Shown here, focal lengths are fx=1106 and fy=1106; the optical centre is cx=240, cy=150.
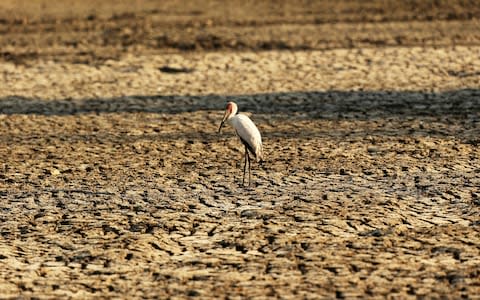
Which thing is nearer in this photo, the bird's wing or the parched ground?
the parched ground

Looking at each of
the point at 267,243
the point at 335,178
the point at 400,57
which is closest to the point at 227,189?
the point at 335,178

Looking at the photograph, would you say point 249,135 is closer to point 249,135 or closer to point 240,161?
point 249,135

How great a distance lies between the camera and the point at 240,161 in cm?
898

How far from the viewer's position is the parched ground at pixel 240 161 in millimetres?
6309

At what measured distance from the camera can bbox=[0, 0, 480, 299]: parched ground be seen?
6.31 meters

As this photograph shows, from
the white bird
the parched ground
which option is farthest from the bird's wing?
the parched ground

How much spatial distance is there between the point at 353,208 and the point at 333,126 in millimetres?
2769

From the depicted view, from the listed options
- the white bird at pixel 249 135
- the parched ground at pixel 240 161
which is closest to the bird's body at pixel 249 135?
the white bird at pixel 249 135

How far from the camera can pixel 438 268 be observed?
20.6ft

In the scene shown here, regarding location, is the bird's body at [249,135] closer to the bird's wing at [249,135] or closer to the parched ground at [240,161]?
the bird's wing at [249,135]

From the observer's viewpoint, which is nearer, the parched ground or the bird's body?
the parched ground

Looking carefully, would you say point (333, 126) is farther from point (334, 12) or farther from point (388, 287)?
point (334, 12)

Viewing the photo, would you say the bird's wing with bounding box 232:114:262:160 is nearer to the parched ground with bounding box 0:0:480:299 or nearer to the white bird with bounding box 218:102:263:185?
the white bird with bounding box 218:102:263:185

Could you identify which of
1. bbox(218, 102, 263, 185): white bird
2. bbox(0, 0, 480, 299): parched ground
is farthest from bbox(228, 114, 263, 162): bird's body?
bbox(0, 0, 480, 299): parched ground
